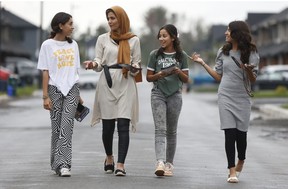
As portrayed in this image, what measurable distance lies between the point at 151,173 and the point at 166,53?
4.62 feet

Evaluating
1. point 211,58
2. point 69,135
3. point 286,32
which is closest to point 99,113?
point 69,135

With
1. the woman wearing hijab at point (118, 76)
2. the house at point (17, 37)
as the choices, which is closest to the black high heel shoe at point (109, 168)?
the woman wearing hijab at point (118, 76)

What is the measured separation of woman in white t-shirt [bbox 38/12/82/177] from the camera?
1027 centimetres

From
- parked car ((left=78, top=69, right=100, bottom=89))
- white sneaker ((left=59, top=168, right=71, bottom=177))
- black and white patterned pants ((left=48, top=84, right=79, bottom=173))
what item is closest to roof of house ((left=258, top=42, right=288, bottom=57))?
parked car ((left=78, top=69, right=100, bottom=89))

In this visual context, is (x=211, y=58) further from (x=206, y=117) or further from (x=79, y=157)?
(x=79, y=157)

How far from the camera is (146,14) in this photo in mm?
148250

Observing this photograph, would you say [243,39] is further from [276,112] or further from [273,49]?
[273,49]

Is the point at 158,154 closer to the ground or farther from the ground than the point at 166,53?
closer to the ground

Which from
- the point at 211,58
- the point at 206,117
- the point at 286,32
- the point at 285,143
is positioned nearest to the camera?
the point at 285,143

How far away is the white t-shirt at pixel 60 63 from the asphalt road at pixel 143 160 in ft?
3.45

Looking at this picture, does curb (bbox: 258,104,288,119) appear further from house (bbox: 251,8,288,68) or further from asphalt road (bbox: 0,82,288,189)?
house (bbox: 251,8,288,68)

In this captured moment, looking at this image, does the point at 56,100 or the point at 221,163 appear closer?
the point at 56,100

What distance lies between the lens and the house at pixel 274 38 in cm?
7294

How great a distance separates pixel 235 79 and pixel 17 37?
3344 inches
